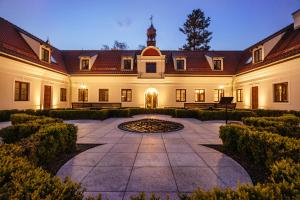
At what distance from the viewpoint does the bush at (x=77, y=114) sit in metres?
14.9

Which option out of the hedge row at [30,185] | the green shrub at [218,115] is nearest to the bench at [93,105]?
the green shrub at [218,115]

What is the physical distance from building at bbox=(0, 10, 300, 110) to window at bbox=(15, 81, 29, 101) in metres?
0.62

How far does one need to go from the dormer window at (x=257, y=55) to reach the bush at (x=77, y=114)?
715 inches

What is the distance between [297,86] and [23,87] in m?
23.9

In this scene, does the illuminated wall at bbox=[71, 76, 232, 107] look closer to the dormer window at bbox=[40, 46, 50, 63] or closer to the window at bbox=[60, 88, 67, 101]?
the window at bbox=[60, 88, 67, 101]

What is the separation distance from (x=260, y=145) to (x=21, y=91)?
1862 centimetres

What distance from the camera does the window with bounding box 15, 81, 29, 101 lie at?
14973 millimetres

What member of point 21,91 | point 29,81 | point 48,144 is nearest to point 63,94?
point 29,81

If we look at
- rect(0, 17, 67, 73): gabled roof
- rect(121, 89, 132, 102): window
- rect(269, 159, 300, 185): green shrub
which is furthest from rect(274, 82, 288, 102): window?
rect(0, 17, 67, 73): gabled roof

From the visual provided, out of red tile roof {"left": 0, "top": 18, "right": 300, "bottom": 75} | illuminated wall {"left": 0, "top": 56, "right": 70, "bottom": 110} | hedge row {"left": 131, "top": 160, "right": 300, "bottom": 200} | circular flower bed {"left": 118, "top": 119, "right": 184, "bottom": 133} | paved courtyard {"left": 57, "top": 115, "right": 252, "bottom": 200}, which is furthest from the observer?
red tile roof {"left": 0, "top": 18, "right": 300, "bottom": 75}

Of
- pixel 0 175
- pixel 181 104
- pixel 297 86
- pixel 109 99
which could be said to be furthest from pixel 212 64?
pixel 0 175

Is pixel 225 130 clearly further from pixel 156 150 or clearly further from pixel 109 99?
pixel 109 99

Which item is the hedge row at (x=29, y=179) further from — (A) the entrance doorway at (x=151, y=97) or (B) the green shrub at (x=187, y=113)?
(A) the entrance doorway at (x=151, y=97)

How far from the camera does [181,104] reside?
76.2 ft
